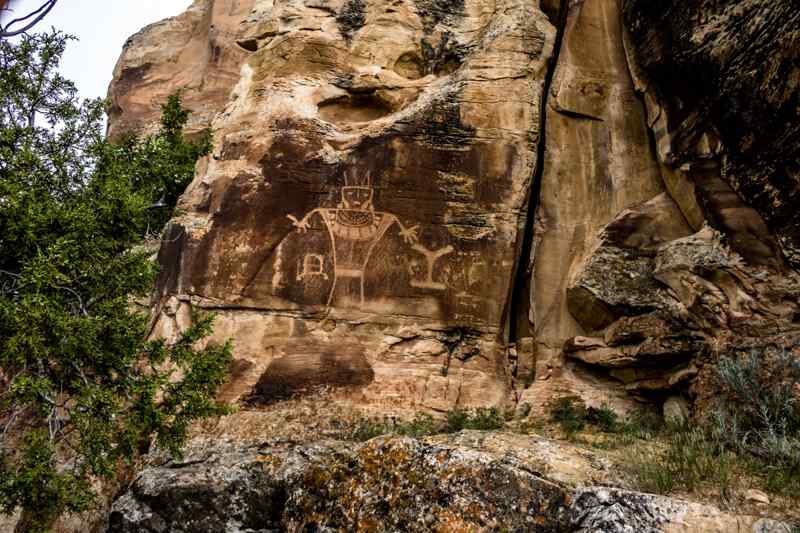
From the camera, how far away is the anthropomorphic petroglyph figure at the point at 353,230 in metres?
10.9

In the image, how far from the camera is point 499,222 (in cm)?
1130

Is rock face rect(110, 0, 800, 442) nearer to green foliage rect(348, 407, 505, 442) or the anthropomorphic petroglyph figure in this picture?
the anthropomorphic petroglyph figure

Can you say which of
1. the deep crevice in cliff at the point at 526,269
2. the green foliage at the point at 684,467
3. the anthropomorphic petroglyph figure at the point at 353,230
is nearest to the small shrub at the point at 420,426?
the anthropomorphic petroglyph figure at the point at 353,230

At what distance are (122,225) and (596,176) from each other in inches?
282

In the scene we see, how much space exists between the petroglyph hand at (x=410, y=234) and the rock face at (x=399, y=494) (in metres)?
3.68

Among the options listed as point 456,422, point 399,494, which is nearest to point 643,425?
point 456,422

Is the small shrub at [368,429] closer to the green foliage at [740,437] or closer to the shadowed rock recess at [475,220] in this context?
the shadowed rock recess at [475,220]

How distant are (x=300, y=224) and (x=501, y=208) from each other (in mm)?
3118

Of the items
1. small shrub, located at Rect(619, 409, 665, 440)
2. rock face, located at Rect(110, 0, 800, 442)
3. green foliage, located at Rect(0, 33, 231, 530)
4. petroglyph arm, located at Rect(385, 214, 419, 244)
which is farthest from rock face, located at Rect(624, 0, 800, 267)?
green foliage, located at Rect(0, 33, 231, 530)

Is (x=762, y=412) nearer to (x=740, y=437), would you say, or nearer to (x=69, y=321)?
(x=740, y=437)

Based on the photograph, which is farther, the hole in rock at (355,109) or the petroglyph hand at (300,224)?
the hole in rock at (355,109)

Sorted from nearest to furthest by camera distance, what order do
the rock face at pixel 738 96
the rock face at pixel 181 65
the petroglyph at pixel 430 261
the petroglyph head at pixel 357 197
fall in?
the rock face at pixel 738 96, the petroglyph at pixel 430 261, the petroglyph head at pixel 357 197, the rock face at pixel 181 65

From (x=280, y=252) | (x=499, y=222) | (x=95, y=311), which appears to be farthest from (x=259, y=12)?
(x=95, y=311)

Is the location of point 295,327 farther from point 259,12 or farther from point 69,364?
point 259,12
